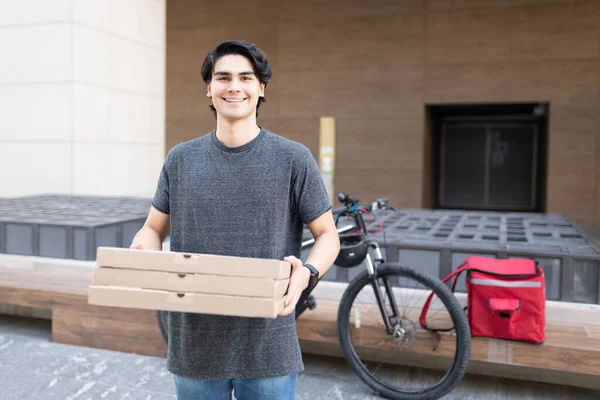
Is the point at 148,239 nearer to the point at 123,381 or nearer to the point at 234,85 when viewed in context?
the point at 234,85

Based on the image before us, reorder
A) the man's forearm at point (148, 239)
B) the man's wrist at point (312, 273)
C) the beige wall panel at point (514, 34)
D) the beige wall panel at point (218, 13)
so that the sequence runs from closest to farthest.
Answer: the man's wrist at point (312, 273) < the man's forearm at point (148, 239) < the beige wall panel at point (514, 34) < the beige wall panel at point (218, 13)

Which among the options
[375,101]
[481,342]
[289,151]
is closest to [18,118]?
[375,101]

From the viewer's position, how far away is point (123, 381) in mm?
3613

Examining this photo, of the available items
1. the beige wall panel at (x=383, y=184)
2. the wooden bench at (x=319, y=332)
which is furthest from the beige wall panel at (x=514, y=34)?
the wooden bench at (x=319, y=332)

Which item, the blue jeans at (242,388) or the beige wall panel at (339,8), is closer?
the blue jeans at (242,388)

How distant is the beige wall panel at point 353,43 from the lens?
10570 mm

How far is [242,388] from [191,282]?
0.36 meters

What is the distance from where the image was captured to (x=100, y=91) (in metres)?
8.53

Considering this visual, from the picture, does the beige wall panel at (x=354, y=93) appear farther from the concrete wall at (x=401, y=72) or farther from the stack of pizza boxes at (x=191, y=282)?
the stack of pizza boxes at (x=191, y=282)

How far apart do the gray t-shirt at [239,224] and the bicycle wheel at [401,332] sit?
1.68 meters

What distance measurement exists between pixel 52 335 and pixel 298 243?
3285mm

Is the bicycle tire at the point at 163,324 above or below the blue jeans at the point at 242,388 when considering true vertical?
below

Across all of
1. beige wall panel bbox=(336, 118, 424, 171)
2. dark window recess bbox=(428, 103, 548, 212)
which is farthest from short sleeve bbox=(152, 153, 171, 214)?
dark window recess bbox=(428, 103, 548, 212)

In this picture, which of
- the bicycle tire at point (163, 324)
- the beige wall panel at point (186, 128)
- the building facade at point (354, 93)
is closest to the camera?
the bicycle tire at point (163, 324)
